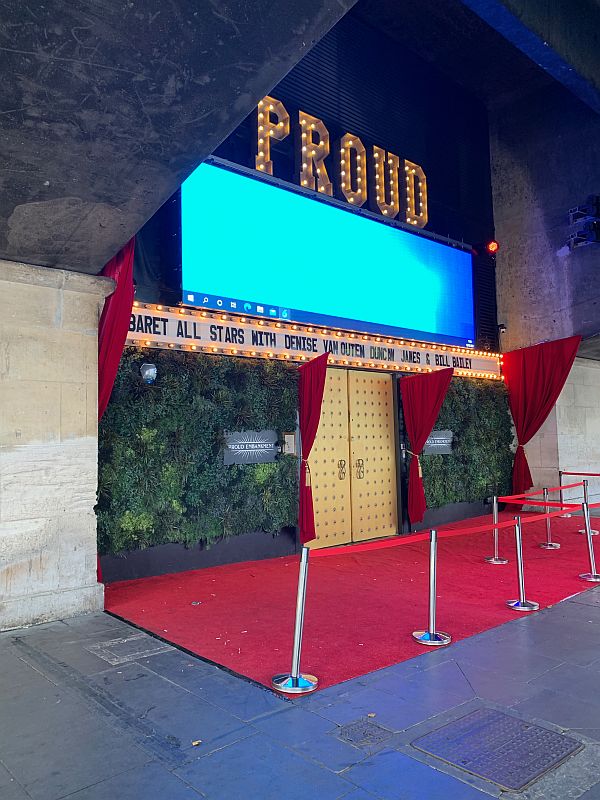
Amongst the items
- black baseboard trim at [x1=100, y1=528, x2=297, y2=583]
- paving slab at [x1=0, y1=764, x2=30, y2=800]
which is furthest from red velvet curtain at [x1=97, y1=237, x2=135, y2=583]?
paving slab at [x1=0, y1=764, x2=30, y2=800]

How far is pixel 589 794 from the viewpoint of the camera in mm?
2434

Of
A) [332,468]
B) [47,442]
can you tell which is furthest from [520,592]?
[47,442]

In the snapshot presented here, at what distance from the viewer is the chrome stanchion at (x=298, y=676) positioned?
3.50m

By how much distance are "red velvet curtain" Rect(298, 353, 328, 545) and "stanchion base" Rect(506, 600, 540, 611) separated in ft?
10.4

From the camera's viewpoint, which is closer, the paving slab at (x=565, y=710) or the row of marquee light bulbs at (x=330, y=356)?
the paving slab at (x=565, y=710)

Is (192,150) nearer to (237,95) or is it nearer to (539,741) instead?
(237,95)

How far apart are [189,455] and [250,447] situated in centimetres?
94

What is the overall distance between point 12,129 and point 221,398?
4375 millimetres

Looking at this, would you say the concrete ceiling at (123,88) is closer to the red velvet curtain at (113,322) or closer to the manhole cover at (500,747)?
the red velvet curtain at (113,322)

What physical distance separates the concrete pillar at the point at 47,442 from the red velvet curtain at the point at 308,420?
3.35 m

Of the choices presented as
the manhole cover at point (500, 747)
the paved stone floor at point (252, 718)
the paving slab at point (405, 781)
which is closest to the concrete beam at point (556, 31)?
the paved stone floor at point (252, 718)

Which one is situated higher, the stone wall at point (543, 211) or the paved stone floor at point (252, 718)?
the stone wall at point (543, 211)

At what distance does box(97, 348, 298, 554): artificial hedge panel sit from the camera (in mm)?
6590

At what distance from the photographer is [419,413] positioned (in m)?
9.83
